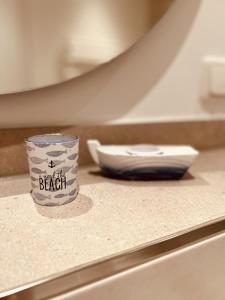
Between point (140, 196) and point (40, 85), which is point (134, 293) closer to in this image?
point (140, 196)

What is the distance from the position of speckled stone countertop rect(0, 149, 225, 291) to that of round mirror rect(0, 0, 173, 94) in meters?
0.23

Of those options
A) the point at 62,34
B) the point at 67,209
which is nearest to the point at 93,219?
the point at 67,209

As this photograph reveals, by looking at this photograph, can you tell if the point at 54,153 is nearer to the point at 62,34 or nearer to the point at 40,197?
the point at 40,197

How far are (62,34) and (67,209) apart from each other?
1.27 ft

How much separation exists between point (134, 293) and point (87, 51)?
518 mm

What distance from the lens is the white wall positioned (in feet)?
2.25

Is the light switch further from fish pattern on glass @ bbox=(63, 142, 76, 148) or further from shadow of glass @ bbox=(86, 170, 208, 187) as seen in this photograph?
fish pattern on glass @ bbox=(63, 142, 76, 148)

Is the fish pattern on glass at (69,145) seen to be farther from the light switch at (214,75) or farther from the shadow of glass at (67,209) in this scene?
the light switch at (214,75)

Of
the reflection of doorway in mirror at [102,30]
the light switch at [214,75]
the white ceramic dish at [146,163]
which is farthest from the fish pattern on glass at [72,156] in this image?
the light switch at [214,75]

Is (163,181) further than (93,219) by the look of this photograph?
Yes

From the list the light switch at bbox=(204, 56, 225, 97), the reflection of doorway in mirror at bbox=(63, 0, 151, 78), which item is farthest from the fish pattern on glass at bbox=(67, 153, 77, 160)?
the light switch at bbox=(204, 56, 225, 97)

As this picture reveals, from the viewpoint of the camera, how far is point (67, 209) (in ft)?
1.64

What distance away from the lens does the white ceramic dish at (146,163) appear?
63cm

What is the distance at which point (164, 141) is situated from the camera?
32.5 inches
